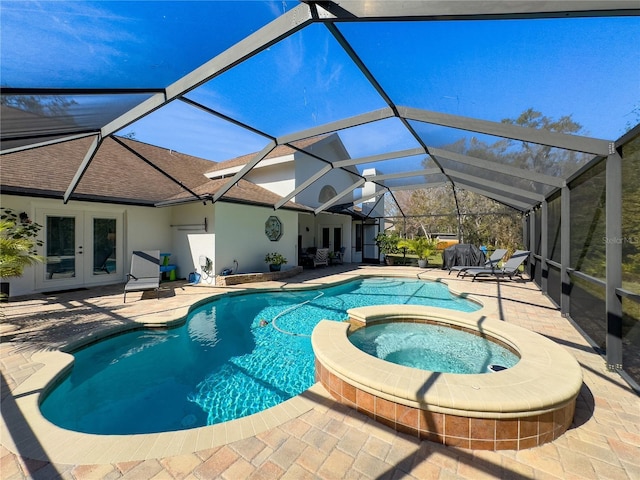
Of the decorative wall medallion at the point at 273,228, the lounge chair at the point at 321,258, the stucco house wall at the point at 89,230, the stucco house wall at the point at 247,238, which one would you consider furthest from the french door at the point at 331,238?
the stucco house wall at the point at 89,230

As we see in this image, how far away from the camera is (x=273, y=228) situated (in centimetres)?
1446

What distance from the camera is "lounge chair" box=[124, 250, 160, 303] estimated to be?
903 centimetres

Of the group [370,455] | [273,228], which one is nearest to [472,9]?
[370,455]

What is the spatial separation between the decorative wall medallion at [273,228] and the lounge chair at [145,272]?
204 inches

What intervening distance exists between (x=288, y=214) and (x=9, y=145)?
416 inches

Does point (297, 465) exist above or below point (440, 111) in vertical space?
below

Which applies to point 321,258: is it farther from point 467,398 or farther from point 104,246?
point 467,398

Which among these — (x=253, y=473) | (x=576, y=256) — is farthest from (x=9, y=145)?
(x=576, y=256)

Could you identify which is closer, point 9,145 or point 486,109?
point 486,109

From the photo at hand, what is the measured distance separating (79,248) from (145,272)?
10.1 ft

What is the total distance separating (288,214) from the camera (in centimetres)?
1543

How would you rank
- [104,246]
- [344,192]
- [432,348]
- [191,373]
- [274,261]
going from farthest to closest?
[344,192], [274,261], [104,246], [432,348], [191,373]

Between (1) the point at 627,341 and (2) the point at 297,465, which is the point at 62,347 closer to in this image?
(2) the point at 297,465

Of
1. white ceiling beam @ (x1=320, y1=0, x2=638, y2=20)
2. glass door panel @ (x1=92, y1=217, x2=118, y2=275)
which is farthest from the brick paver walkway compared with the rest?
glass door panel @ (x1=92, y1=217, x2=118, y2=275)
